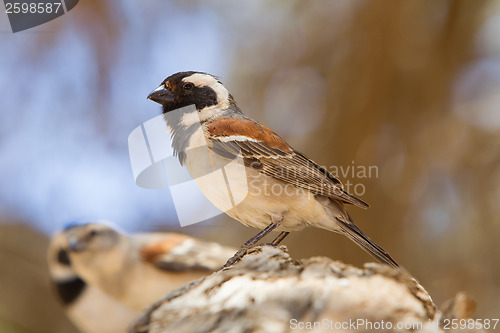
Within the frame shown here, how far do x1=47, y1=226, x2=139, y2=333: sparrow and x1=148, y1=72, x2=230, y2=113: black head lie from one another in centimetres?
213

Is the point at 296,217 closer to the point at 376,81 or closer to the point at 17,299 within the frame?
the point at 376,81

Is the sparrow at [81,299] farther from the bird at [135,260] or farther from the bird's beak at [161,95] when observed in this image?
the bird's beak at [161,95]

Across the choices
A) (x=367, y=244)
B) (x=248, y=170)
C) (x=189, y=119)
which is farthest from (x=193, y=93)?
(x=367, y=244)

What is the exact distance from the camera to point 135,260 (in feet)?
13.0

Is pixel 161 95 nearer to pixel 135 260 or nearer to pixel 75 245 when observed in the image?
pixel 135 260

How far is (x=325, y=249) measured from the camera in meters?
4.54

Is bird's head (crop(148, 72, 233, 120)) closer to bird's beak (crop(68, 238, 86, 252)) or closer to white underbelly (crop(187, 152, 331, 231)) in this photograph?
white underbelly (crop(187, 152, 331, 231))

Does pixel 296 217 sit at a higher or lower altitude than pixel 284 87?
lower

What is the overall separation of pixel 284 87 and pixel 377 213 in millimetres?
1596

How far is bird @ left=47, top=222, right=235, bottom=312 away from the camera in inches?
144

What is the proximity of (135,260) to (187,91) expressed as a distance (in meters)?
2.08

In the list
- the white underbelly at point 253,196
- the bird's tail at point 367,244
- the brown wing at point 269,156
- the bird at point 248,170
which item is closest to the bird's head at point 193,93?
the bird at point 248,170

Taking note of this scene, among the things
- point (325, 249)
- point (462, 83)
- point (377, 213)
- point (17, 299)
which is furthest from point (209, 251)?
point (462, 83)

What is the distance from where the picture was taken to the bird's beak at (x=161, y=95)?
2.30 meters
